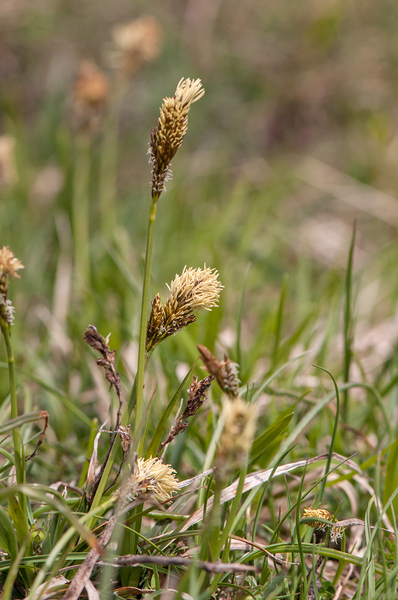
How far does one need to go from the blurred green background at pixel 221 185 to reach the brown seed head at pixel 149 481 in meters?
0.57

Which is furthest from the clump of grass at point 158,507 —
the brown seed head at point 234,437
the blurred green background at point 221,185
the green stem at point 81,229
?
the green stem at point 81,229

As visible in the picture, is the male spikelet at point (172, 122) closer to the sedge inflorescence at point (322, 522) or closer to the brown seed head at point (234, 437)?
the brown seed head at point (234, 437)

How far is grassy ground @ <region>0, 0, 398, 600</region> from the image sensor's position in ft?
2.91

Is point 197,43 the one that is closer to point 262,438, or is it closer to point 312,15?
point 312,15

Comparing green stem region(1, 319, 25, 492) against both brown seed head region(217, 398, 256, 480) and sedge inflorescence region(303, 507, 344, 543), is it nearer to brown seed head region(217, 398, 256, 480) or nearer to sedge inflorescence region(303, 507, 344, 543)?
brown seed head region(217, 398, 256, 480)

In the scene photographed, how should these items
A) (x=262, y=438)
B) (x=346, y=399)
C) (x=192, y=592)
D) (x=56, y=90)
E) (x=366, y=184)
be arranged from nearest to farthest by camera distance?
1. (x=192, y=592)
2. (x=262, y=438)
3. (x=346, y=399)
4. (x=56, y=90)
5. (x=366, y=184)

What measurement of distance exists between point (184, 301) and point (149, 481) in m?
0.30

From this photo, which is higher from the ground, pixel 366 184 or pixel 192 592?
pixel 366 184

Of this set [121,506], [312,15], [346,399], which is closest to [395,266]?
[346,399]

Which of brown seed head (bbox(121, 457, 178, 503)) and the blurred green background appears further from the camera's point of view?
the blurred green background

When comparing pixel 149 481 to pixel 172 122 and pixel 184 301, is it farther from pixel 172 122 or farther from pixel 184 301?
pixel 172 122

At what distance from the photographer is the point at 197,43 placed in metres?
4.23

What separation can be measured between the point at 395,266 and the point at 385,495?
1812 millimetres

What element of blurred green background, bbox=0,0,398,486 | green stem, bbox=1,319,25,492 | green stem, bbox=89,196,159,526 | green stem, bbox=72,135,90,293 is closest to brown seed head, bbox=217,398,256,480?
green stem, bbox=89,196,159,526
